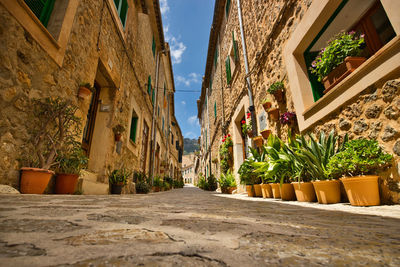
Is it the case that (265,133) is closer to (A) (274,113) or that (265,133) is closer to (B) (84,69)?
(A) (274,113)

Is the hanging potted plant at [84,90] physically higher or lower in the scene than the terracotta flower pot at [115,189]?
higher

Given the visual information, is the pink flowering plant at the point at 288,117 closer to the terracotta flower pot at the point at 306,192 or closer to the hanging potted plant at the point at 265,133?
the hanging potted plant at the point at 265,133

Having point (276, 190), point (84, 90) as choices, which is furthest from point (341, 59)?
point (84, 90)

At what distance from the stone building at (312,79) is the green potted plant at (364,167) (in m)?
0.12

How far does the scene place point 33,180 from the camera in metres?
1.98

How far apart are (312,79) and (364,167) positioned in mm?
1854

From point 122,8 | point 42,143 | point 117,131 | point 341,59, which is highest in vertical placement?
point 122,8

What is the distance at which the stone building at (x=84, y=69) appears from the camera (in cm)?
189

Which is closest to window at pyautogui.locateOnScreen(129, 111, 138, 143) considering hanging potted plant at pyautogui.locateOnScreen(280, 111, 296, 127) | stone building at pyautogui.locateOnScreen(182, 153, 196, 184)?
hanging potted plant at pyautogui.locateOnScreen(280, 111, 296, 127)

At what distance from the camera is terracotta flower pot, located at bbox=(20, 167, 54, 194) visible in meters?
1.94

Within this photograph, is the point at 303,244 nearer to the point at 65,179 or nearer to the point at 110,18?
the point at 65,179

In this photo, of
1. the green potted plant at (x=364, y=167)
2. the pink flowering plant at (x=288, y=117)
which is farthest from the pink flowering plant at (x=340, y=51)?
the green potted plant at (x=364, y=167)

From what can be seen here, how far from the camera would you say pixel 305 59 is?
3246mm

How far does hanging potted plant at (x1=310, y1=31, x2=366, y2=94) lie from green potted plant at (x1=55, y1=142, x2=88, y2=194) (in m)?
3.60
